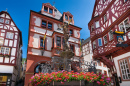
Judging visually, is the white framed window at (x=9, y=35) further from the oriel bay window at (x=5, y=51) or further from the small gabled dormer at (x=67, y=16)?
the small gabled dormer at (x=67, y=16)

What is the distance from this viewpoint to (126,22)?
12.6m

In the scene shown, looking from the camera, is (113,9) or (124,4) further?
(113,9)

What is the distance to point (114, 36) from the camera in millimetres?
13125

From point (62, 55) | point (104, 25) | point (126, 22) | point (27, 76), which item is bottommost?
point (27, 76)

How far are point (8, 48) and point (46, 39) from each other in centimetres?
601

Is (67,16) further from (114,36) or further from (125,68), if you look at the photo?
(125,68)

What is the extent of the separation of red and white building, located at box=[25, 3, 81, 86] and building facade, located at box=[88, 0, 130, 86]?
472 cm

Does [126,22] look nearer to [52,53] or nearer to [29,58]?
[52,53]

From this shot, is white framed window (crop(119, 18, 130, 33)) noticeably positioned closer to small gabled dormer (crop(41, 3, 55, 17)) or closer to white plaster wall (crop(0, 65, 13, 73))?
small gabled dormer (crop(41, 3, 55, 17))

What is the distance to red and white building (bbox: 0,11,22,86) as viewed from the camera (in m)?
16.3

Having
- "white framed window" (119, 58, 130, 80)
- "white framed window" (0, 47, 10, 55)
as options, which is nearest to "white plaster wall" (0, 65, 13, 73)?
"white framed window" (0, 47, 10, 55)

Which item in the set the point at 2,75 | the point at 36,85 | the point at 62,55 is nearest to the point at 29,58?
the point at 2,75

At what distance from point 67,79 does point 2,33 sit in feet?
52.4

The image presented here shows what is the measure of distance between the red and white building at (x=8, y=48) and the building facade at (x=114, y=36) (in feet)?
41.1
